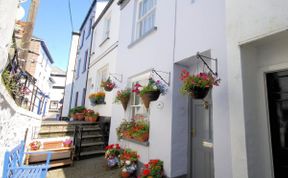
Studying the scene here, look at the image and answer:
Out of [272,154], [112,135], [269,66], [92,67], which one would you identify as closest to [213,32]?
[269,66]

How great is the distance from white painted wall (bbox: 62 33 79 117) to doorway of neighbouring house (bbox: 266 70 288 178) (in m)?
14.8

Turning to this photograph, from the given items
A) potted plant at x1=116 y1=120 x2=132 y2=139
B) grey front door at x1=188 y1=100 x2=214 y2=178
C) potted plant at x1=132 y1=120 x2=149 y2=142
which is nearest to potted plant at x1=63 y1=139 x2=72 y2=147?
potted plant at x1=116 y1=120 x2=132 y2=139

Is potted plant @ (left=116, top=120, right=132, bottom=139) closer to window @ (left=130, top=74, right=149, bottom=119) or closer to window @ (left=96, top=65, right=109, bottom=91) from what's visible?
A: window @ (left=130, top=74, right=149, bottom=119)

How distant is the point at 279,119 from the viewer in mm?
2240

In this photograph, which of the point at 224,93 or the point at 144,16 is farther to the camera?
the point at 144,16

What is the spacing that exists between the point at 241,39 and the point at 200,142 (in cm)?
214

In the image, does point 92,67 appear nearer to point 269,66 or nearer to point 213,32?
point 213,32

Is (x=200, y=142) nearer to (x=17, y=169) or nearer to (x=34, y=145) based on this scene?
(x=17, y=169)

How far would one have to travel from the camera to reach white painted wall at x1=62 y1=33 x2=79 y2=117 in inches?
579

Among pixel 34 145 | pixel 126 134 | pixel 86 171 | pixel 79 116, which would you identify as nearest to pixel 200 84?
pixel 126 134

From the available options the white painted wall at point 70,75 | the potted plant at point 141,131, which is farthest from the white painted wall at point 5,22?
the white painted wall at point 70,75

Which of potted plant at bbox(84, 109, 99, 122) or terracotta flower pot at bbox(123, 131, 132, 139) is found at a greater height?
potted plant at bbox(84, 109, 99, 122)

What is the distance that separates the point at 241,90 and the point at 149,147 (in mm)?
2757

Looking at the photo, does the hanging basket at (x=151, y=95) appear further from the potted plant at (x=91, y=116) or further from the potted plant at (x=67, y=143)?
the potted plant at (x=91, y=116)
